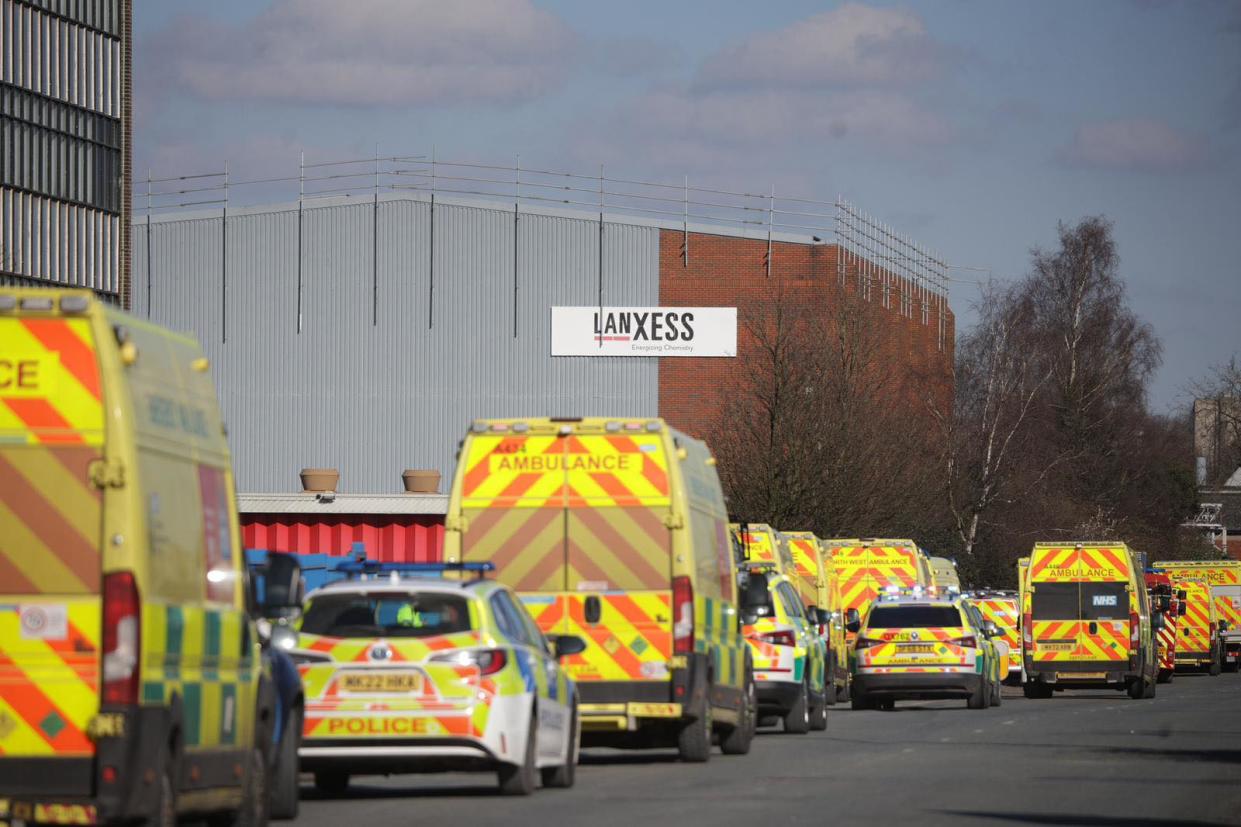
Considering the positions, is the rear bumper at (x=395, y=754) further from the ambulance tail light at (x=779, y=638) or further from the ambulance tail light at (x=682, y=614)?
the ambulance tail light at (x=779, y=638)

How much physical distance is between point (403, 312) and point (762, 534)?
147 feet

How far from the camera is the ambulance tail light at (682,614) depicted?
19469 mm

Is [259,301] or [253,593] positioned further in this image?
[259,301]

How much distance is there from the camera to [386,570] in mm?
17250

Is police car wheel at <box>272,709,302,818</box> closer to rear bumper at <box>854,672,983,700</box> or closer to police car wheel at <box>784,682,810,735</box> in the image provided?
police car wheel at <box>784,682,810,735</box>

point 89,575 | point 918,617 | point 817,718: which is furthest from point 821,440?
point 89,575

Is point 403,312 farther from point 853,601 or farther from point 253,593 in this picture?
point 253,593

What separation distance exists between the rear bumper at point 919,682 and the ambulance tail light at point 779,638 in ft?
23.9

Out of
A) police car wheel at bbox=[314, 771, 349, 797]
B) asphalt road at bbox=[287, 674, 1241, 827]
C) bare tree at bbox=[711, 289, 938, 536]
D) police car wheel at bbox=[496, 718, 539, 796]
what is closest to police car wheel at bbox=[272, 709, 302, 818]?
asphalt road at bbox=[287, 674, 1241, 827]

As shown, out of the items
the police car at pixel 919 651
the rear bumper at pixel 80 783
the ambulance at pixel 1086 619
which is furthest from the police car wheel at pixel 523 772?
the ambulance at pixel 1086 619

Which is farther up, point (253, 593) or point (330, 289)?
point (330, 289)

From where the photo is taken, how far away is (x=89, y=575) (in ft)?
33.7

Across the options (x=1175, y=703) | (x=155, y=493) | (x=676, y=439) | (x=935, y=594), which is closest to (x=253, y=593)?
(x=155, y=493)

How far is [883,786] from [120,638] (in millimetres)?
8950
